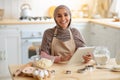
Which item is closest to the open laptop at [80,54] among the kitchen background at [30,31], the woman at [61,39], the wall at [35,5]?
the woman at [61,39]

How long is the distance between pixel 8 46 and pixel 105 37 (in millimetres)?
1457

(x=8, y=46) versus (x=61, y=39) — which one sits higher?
(x=61, y=39)

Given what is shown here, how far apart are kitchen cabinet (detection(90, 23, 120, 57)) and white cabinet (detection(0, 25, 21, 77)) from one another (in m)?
1.19

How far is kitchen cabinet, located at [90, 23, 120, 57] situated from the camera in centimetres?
334

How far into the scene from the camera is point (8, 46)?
3.79 metres

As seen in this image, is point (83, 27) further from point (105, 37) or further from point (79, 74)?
point (79, 74)

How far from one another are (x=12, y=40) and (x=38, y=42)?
393 mm

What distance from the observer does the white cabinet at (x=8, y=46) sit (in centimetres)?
372

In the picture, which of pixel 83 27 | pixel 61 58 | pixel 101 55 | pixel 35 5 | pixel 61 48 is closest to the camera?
pixel 101 55

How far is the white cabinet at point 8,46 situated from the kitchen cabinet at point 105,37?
1188 millimetres

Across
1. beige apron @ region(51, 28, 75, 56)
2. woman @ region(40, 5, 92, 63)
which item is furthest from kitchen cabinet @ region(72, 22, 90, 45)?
beige apron @ region(51, 28, 75, 56)

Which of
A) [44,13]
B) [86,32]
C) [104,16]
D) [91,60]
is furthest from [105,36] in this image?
[91,60]

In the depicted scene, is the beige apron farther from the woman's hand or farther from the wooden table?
the wooden table

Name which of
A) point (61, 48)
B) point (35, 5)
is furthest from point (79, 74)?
point (35, 5)
